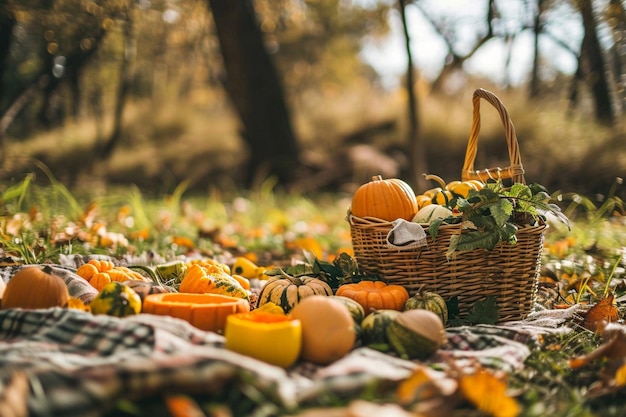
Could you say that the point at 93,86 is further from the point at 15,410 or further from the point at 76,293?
the point at 15,410

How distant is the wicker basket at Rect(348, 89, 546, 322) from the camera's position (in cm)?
273

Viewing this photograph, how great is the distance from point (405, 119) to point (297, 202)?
3273mm

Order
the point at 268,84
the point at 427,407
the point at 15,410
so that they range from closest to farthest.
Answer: the point at 15,410
the point at 427,407
the point at 268,84

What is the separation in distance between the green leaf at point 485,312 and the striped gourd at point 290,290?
0.68 metres

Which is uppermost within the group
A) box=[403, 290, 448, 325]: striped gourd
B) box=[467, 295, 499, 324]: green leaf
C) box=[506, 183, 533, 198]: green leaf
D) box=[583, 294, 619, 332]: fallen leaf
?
box=[506, 183, 533, 198]: green leaf

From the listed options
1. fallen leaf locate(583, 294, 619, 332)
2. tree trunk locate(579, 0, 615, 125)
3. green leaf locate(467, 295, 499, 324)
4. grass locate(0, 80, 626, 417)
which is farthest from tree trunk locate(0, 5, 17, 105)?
fallen leaf locate(583, 294, 619, 332)

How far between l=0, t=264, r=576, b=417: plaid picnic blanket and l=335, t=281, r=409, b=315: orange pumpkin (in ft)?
1.04

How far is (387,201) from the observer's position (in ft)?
9.50

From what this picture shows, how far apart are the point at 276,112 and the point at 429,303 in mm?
6631

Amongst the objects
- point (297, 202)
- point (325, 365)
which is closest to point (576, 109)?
point (297, 202)

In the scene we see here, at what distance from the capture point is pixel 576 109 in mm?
8195

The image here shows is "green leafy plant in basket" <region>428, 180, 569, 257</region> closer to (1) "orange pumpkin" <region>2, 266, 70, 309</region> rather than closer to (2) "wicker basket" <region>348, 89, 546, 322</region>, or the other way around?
(2) "wicker basket" <region>348, 89, 546, 322</region>

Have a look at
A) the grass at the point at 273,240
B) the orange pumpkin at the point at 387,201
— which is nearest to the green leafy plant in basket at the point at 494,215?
the orange pumpkin at the point at 387,201

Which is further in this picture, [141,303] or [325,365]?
[141,303]
